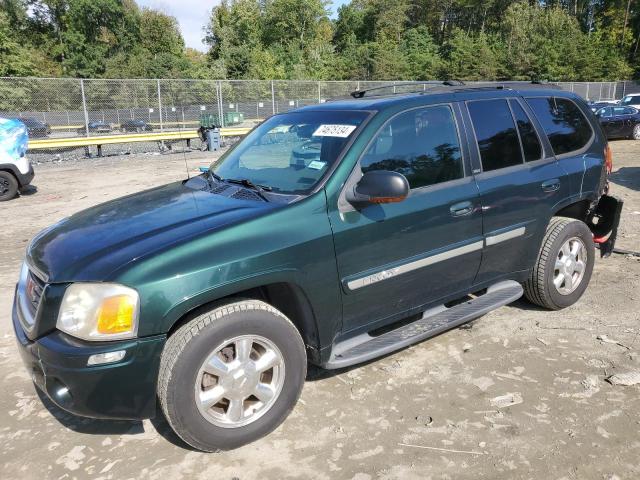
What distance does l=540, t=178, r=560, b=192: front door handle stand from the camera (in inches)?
156

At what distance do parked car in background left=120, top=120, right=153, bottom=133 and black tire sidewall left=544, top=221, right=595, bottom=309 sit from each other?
18.3 metres

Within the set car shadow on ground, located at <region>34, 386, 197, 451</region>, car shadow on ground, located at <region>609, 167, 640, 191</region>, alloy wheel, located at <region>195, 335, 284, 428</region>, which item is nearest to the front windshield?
alloy wheel, located at <region>195, 335, 284, 428</region>

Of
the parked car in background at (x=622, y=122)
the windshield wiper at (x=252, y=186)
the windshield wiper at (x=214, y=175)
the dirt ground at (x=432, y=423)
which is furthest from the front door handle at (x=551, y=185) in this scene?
the parked car in background at (x=622, y=122)

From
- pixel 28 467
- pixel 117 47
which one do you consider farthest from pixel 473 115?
pixel 117 47

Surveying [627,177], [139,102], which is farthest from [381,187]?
[139,102]

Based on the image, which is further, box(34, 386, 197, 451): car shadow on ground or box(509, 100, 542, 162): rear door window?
box(509, 100, 542, 162): rear door window

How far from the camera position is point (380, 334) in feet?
11.3

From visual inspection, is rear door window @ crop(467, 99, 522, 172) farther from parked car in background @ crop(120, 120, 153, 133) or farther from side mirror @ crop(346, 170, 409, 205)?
parked car in background @ crop(120, 120, 153, 133)

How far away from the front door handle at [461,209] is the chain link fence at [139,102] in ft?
43.3

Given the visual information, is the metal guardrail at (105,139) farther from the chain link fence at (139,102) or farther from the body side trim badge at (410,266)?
the body side trim badge at (410,266)

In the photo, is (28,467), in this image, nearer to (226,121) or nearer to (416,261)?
(416,261)

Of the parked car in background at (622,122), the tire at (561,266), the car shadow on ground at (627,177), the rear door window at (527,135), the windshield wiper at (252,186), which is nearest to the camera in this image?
the windshield wiper at (252,186)

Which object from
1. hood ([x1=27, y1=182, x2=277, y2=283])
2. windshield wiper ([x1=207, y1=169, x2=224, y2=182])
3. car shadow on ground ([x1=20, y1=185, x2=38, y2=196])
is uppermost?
windshield wiper ([x1=207, y1=169, x2=224, y2=182])

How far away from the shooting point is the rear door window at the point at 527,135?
3955 millimetres
